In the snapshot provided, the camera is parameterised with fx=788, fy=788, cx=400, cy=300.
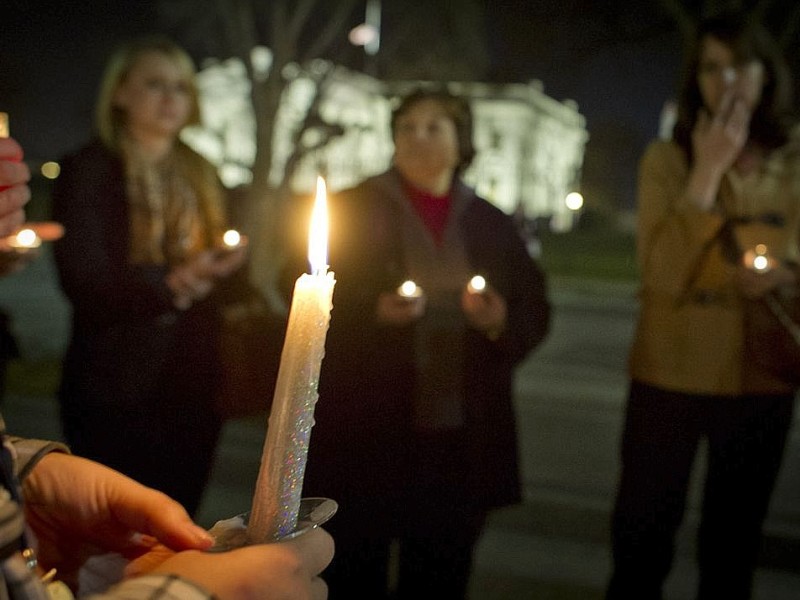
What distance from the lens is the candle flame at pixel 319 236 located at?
32.6 inches

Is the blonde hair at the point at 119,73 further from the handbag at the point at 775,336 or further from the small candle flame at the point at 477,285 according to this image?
the handbag at the point at 775,336

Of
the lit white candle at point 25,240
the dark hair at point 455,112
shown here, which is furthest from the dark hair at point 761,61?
the lit white candle at point 25,240

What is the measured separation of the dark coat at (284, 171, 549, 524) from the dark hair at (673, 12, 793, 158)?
2.88 feet

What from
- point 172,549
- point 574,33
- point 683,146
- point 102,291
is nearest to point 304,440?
point 172,549

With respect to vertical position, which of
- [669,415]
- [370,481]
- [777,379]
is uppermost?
[777,379]

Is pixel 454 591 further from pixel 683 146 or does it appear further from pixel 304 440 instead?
pixel 304 440

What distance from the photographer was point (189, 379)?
2.80 m

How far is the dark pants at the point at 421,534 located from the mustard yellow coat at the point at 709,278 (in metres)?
0.76

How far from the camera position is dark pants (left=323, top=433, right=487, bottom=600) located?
9.20 ft

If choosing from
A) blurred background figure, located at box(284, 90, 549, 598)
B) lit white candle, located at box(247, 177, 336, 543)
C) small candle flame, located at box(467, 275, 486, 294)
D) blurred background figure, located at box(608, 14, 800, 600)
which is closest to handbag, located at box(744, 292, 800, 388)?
blurred background figure, located at box(608, 14, 800, 600)

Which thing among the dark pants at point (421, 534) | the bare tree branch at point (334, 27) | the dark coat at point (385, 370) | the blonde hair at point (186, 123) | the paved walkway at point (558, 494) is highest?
the bare tree branch at point (334, 27)

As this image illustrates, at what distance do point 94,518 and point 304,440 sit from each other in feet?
1.53

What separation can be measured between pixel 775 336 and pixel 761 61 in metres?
0.97

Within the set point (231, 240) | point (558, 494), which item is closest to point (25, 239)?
point (231, 240)
